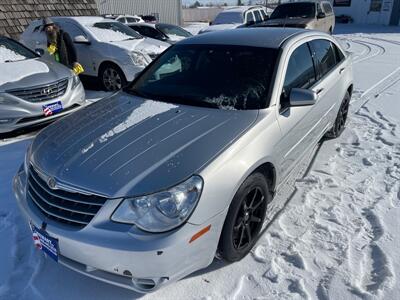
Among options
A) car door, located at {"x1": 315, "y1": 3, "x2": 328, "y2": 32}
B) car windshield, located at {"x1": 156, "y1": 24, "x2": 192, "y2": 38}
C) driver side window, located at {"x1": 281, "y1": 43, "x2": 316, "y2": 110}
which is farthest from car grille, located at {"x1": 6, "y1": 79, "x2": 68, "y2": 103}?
car door, located at {"x1": 315, "y1": 3, "x2": 328, "y2": 32}

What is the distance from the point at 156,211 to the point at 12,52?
17.8 feet

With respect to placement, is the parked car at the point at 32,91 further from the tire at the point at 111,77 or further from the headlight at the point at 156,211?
the headlight at the point at 156,211

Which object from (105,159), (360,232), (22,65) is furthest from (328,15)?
(105,159)

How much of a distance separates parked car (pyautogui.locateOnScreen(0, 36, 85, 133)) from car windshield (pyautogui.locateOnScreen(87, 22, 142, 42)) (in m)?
1.93

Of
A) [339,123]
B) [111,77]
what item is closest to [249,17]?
[111,77]

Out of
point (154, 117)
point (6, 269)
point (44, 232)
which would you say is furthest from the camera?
point (154, 117)

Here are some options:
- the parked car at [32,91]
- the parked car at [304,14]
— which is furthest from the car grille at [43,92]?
the parked car at [304,14]

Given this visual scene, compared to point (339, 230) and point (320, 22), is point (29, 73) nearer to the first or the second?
point (339, 230)

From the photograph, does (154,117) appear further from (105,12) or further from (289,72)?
(105,12)

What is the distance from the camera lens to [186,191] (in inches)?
83.6

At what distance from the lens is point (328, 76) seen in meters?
4.07

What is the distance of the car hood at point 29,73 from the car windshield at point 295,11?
403 inches

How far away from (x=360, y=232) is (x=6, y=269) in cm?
276

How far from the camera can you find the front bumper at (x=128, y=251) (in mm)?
2018
